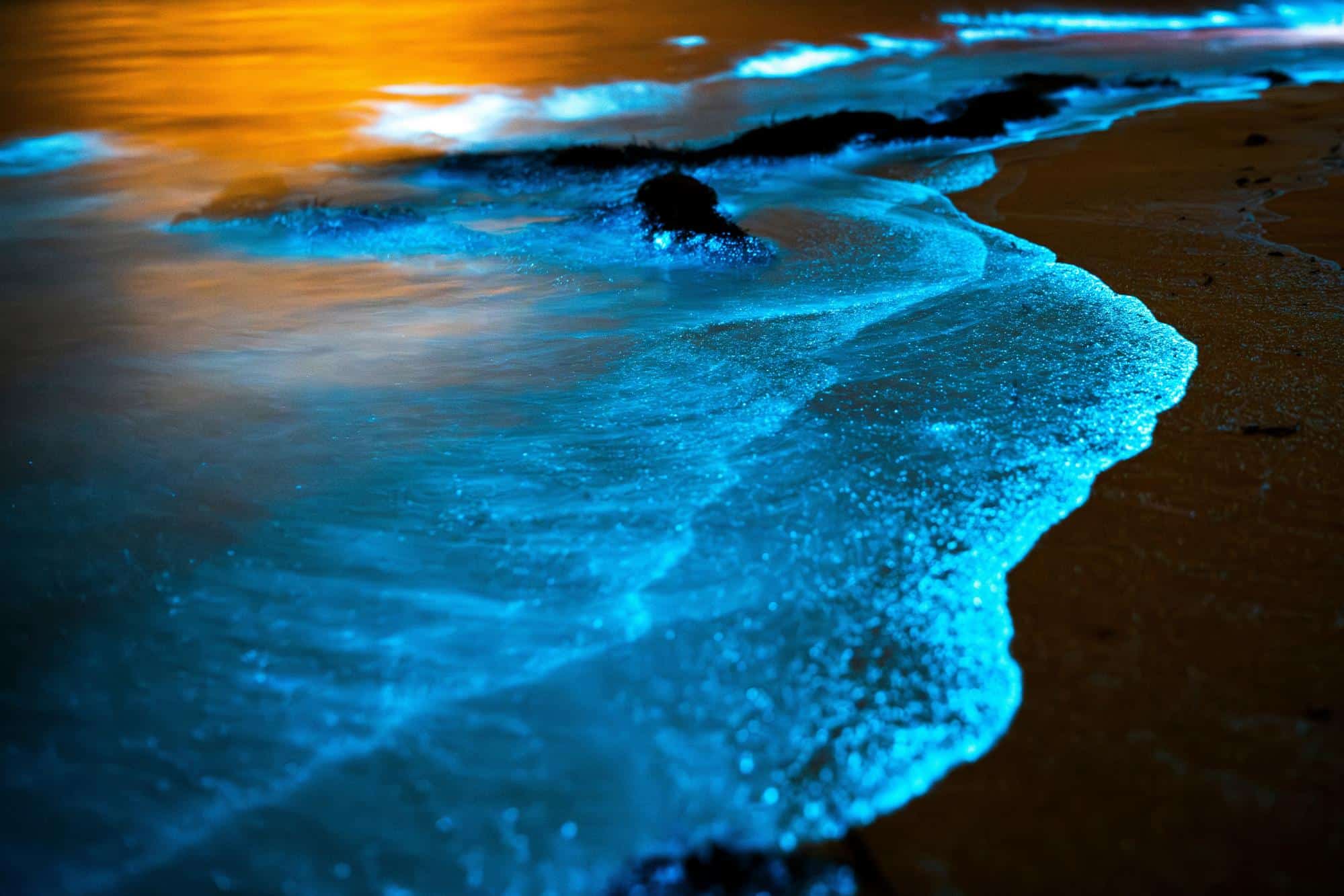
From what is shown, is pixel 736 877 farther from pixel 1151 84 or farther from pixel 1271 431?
pixel 1151 84

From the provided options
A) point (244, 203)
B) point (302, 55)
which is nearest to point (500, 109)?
point (244, 203)

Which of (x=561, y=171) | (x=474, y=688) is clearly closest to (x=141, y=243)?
(x=561, y=171)

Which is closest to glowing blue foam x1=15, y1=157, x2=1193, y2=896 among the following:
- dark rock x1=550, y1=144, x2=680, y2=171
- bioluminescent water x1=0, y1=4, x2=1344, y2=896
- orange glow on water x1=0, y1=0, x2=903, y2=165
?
bioluminescent water x1=0, y1=4, x2=1344, y2=896

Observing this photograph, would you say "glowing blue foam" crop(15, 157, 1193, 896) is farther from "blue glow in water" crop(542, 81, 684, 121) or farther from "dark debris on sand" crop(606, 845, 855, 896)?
"blue glow in water" crop(542, 81, 684, 121)

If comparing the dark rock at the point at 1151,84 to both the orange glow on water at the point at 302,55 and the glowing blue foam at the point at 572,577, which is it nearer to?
the orange glow on water at the point at 302,55

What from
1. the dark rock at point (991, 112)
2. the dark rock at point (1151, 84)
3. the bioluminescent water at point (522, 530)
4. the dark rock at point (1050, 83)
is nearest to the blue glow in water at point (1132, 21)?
the dark rock at point (1151, 84)

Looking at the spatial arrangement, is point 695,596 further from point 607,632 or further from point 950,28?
point 950,28
